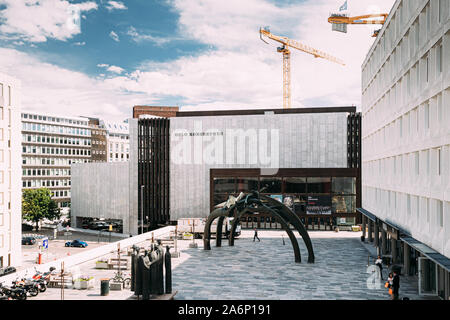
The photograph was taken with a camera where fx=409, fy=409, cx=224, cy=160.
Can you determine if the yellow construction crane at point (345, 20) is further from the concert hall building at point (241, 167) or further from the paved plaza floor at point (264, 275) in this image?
the paved plaza floor at point (264, 275)

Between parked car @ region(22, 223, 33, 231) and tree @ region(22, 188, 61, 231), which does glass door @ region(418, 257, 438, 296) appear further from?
parked car @ region(22, 223, 33, 231)

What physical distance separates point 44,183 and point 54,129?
1700cm

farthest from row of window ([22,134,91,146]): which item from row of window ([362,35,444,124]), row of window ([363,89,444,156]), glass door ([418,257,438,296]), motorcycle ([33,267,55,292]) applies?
glass door ([418,257,438,296])

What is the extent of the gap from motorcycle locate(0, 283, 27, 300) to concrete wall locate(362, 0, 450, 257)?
26684 mm

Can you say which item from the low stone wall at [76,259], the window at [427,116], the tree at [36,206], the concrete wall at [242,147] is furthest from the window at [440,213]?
the tree at [36,206]

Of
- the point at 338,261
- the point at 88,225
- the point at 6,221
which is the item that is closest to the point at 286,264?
the point at 338,261

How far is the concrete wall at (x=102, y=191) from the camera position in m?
77.8

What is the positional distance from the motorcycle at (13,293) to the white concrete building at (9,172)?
63.8ft

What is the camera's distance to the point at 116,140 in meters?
154

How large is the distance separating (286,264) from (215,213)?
9731mm

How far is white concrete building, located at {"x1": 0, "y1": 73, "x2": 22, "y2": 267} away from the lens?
1811 inches

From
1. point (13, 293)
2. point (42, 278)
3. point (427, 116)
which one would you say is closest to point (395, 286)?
point (427, 116)

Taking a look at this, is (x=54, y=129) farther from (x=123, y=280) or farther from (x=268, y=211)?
(x=123, y=280)

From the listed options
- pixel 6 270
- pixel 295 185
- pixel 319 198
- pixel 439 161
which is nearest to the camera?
pixel 439 161
